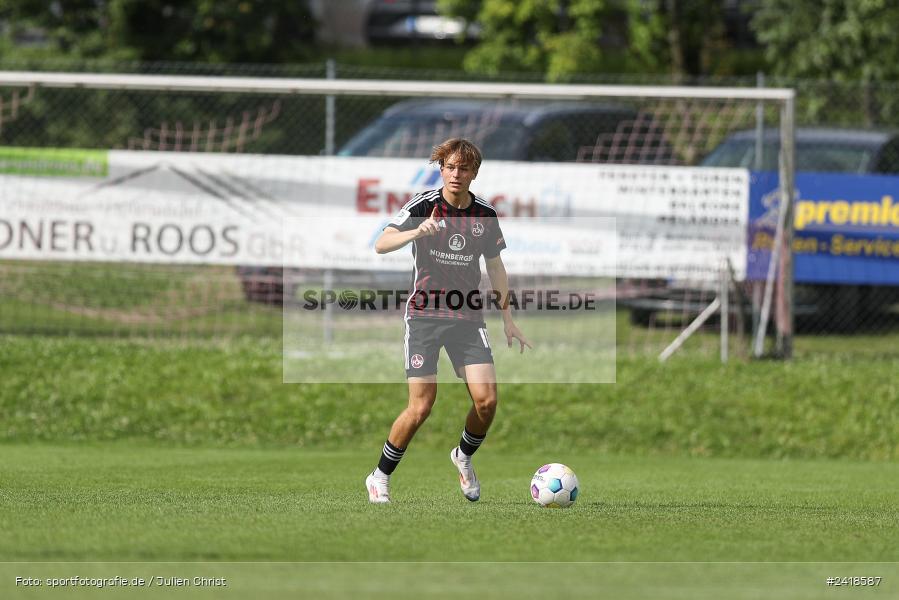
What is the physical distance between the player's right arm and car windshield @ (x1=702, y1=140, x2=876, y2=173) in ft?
25.0

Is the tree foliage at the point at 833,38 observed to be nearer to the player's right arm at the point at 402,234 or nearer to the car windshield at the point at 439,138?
the car windshield at the point at 439,138

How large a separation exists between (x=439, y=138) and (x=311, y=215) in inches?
68.9

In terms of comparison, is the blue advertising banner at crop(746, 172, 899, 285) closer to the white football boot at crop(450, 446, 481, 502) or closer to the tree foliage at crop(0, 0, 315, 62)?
the white football boot at crop(450, 446, 481, 502)

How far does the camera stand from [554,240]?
14750mm

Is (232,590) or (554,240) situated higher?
(554,240)

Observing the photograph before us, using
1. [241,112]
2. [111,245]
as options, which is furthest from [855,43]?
[111,245]

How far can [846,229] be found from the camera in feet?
50.3

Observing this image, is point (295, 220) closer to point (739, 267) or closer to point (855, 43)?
point (739, 267)

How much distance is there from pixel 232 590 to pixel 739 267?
10111mm

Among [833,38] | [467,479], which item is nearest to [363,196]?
[467,479]

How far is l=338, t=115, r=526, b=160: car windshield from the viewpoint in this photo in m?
15.6

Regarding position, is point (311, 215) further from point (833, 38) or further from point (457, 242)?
point (833, 38)

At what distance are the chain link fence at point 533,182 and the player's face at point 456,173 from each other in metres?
6.46

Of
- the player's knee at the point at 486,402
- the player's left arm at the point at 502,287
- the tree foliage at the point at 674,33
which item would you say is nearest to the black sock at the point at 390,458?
the player's knee at the point at 486,402
